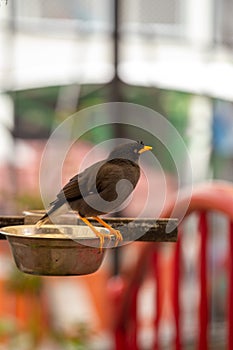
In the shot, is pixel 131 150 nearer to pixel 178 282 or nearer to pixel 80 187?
pixel 80 187

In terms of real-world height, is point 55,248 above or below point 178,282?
above

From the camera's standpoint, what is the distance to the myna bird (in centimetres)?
79

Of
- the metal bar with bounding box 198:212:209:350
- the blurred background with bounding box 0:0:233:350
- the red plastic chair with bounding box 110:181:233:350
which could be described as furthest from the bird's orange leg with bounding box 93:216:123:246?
the blurred background with bounding box 0:0:233:350

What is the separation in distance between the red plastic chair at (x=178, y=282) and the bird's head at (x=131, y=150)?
3.12 ft

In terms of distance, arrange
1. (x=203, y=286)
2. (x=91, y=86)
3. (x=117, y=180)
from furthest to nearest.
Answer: (x=91, y=86) → (x=203, y=286) → (x=117, y=180)

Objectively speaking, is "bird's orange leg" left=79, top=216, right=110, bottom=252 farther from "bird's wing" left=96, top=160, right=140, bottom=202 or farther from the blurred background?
the blurred background

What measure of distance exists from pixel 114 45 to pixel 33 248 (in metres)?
2.65

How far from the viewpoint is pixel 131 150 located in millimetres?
803

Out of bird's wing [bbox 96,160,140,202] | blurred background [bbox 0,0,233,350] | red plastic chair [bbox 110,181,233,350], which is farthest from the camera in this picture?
blurred background [bbox 0,0,233,350]

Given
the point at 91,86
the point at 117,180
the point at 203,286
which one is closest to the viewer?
the point at 117,180

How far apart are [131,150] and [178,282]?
1.45 meters

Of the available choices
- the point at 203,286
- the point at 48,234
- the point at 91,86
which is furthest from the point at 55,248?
the point at 91,86

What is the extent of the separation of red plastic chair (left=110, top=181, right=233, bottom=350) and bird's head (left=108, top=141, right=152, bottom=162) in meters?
0.95

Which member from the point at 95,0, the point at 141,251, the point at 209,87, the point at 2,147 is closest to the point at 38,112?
the point at 2,147
